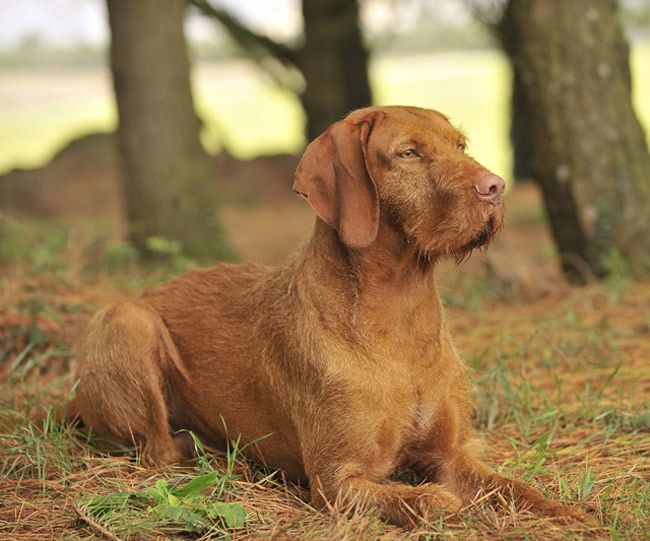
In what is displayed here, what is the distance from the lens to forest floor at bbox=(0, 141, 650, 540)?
11.0 ft

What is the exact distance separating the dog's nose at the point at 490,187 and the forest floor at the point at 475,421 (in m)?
1.12

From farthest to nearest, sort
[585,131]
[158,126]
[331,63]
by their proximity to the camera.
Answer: [331,63] → [158,126] → [585,131]

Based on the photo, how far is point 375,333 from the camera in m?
3.57

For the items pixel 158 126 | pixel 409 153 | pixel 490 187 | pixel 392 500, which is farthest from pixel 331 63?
pixel 392 500

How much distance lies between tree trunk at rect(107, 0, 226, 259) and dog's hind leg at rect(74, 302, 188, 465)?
381 centimetres

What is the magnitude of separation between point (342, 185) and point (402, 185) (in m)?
0.23

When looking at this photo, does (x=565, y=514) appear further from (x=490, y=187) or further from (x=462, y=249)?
(x=490, y=187)

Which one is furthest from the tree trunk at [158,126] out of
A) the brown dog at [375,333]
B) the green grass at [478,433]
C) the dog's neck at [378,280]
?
the dog's neck at [378,280]

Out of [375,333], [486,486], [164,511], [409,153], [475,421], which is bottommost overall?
[475,421]

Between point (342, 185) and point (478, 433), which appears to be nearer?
point (342, 185)

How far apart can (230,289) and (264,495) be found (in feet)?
3.43

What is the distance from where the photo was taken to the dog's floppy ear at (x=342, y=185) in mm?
3434

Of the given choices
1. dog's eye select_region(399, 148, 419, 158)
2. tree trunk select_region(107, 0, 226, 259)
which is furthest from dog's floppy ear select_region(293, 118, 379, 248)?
tree trunk select_region(107, 0, 226, 259)

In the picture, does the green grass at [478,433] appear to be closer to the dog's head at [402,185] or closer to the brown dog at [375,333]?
the brown dog at [375,333]
